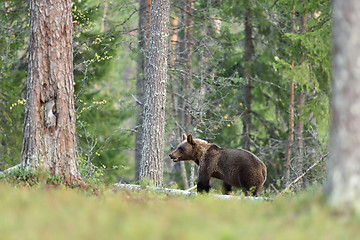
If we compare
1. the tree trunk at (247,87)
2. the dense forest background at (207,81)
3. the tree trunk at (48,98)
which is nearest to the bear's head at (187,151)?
the dense forest background at (207,81)

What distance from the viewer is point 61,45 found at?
37.5 feet

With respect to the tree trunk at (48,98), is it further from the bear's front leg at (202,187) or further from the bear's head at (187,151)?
the bear's head at (187,151)

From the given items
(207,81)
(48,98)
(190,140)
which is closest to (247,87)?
(207,81)

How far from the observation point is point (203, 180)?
13.9m

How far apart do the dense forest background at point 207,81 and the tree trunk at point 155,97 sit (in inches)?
78.1

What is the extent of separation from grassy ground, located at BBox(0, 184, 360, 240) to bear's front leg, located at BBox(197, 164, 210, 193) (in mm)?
6265

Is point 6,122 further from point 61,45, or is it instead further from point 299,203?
point 299,203

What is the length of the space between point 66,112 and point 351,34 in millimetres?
6740

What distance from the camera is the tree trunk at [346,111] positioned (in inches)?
256

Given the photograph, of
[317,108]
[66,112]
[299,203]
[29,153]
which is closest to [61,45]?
[66,112]

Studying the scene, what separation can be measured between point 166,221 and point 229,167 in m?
7.85

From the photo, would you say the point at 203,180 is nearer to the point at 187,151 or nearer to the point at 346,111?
the point at 187,151

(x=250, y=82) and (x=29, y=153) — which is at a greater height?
(x=250, y=82)

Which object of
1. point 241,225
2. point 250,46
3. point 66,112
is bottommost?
point 241,225
